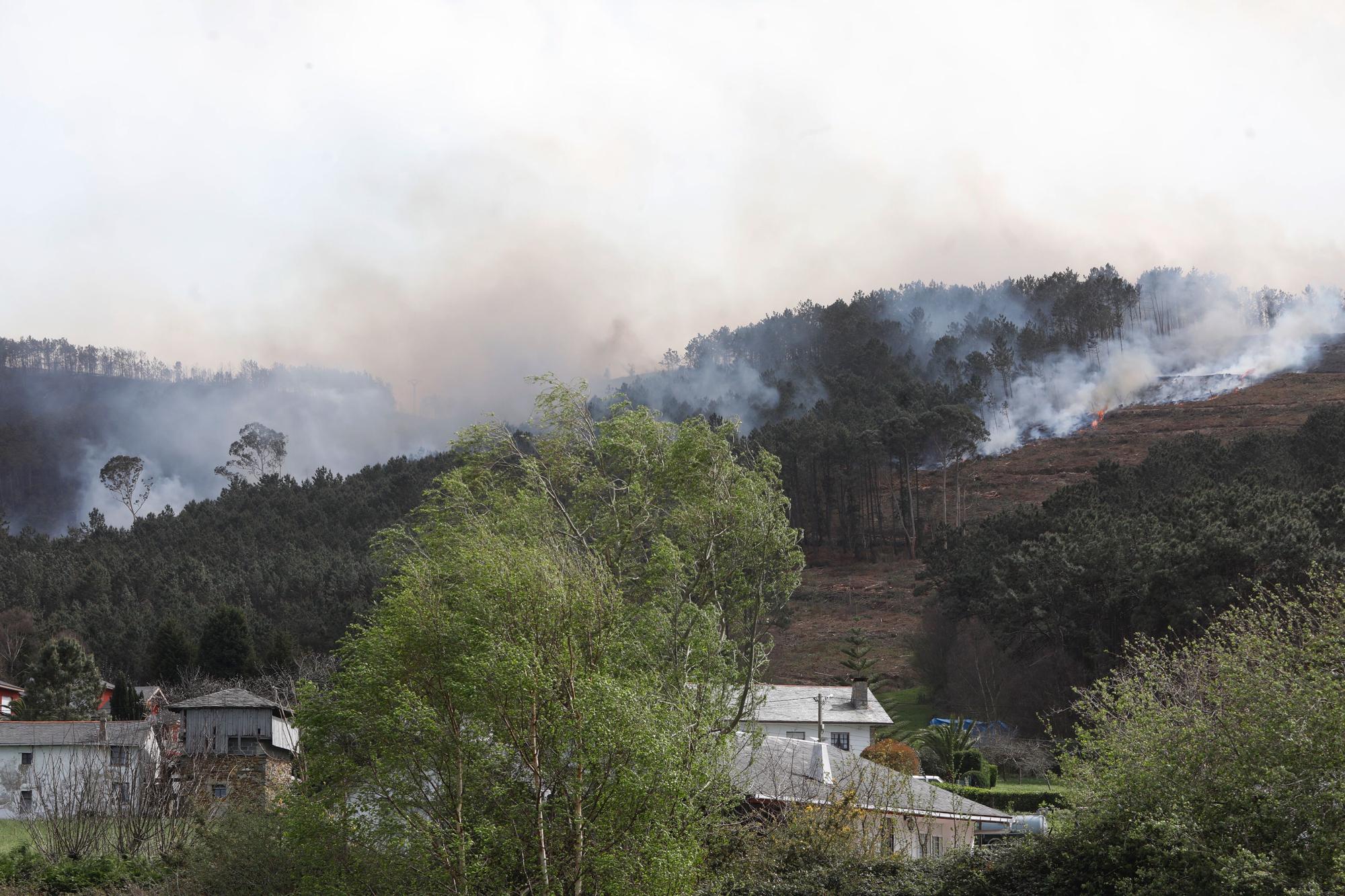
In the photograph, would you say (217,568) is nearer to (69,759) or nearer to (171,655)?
(171,655)

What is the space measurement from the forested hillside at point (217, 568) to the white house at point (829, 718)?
78.3 feet

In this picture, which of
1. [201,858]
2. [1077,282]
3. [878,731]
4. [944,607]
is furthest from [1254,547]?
[1077,282]

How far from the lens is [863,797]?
28.2 m

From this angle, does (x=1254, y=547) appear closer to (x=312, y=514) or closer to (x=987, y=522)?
(x=987, y=522)

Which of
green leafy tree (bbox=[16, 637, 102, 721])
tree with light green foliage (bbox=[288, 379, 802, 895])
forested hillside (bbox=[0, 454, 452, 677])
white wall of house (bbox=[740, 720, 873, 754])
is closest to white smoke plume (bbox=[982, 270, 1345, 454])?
forested hillside (bbox=[0, 454, 452, 677])

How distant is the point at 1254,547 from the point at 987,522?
28278 mm

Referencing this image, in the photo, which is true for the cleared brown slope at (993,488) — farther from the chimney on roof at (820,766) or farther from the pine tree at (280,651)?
the chimney on roof at (820,766)


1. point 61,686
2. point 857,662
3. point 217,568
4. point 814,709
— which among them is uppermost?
point 217,568

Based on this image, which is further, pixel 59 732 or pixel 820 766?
pixel 59 732

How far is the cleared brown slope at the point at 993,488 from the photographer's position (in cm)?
7838

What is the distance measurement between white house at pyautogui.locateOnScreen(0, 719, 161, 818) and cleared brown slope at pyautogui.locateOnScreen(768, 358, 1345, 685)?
35.9 metres

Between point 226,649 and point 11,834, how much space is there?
3100 centimetres

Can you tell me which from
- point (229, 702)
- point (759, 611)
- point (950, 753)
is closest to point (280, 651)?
point (229, 702)

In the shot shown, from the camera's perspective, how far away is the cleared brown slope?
3086 inches
